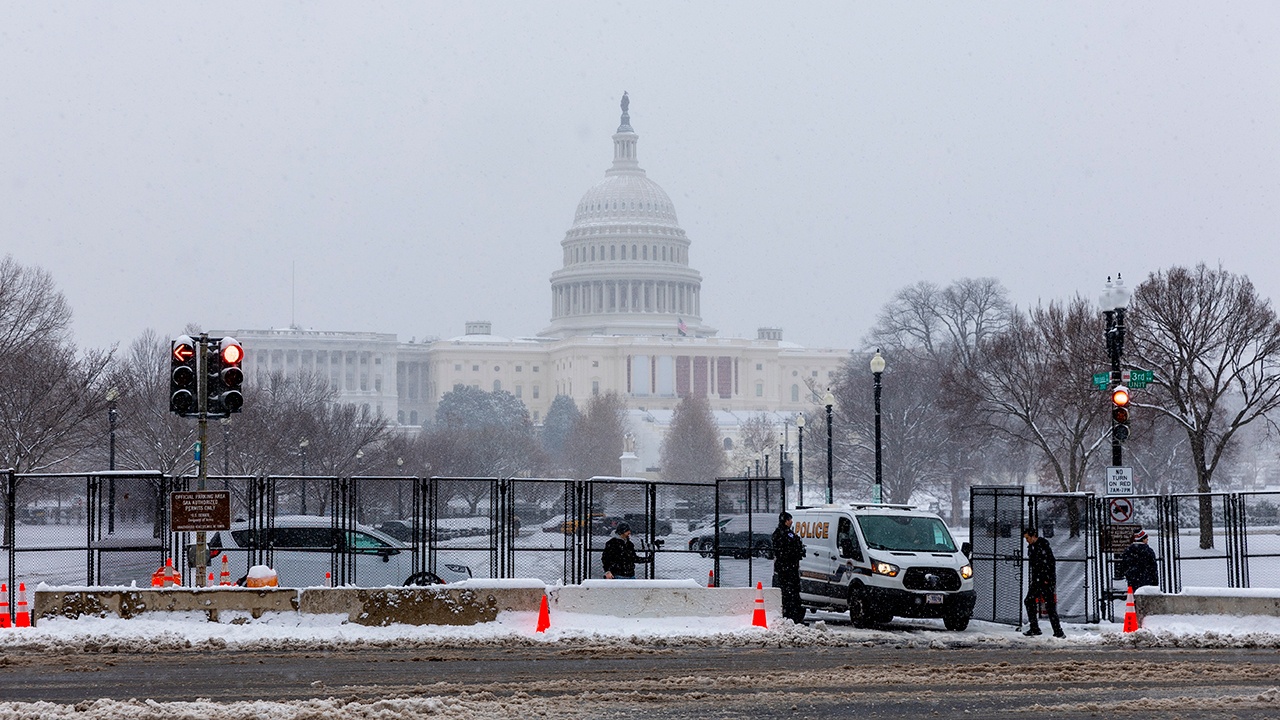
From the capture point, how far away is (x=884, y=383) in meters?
82.9

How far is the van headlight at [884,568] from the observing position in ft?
79.3

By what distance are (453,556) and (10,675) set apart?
46.0ft

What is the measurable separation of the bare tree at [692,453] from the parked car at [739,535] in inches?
3027

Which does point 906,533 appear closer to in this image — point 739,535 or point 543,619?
point 543,619

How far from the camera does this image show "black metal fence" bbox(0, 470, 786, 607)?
2427 cm

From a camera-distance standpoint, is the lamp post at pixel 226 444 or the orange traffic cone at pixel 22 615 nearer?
the orange traffic cone at pixel 22 615

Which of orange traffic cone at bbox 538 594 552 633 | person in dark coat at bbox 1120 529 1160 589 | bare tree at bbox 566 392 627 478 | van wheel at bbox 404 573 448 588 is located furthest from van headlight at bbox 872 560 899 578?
bare tree at bbox 566 392 627 478

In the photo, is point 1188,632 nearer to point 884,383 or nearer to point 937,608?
point 937,608

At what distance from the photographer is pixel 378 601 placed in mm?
21516

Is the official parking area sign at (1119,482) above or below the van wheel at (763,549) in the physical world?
above

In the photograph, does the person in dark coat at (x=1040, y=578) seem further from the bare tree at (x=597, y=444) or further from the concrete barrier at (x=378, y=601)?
the bare tree at (x=597, y=444)

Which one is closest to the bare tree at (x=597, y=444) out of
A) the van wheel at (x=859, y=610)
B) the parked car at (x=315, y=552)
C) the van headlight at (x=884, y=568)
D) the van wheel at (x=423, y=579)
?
the parked car at (x=315, y=552)

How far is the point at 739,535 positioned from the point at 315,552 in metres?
9.83

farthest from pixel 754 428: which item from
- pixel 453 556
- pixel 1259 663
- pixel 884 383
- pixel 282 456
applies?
pixel 1259 663
